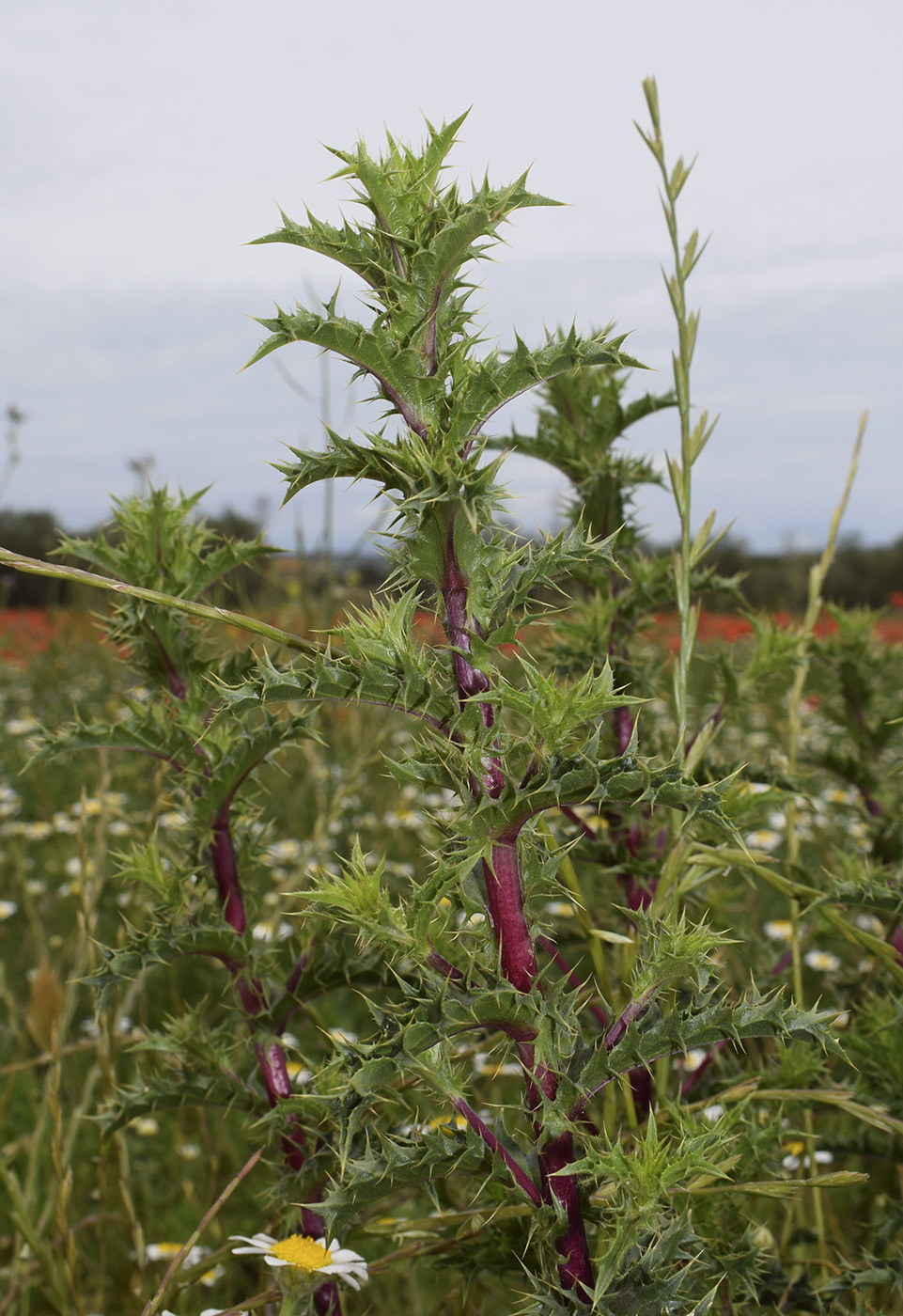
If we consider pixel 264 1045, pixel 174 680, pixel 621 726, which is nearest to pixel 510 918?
pixel 264 1045

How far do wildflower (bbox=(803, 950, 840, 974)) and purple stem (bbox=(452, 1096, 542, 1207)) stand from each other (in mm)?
3355

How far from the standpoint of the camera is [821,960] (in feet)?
14.0

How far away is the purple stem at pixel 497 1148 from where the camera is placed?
3.61 ft

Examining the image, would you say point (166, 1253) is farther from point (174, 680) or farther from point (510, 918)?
point (510, 918)

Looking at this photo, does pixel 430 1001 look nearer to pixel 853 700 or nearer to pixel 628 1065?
pixel 628 1065

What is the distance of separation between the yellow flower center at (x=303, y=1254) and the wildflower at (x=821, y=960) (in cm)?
327

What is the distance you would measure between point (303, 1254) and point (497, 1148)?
407 mm

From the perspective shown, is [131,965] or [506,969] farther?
[131,965]

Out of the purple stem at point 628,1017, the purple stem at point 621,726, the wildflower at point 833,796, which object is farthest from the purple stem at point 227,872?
the wildflower at point 833,796

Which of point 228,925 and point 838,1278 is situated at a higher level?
point 228,925

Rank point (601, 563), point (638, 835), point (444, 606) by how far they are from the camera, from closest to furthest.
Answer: point (444, 606), point (601, 563), point (638, 835)

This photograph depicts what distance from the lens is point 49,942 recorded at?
4617 millimetres

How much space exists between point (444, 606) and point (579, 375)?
96 cm

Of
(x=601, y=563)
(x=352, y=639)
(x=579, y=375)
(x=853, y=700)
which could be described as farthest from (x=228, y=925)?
(x=853, y=700)
